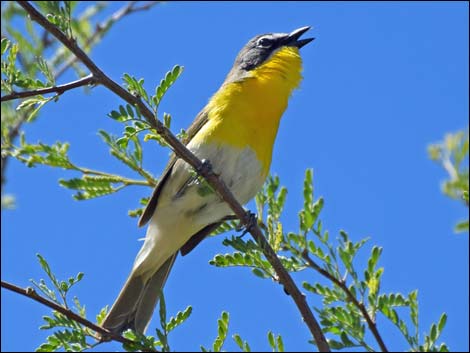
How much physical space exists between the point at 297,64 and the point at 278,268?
8.50ft

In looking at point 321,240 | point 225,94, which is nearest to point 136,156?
point 225,94

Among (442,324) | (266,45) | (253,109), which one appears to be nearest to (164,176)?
(253,109)

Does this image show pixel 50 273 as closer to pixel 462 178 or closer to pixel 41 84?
pixel 41 84

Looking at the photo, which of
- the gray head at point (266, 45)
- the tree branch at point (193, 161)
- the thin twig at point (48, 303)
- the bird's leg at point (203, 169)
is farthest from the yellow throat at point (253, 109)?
the thin twig at point (48, 303)

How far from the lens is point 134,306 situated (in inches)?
184

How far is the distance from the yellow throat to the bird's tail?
98cm

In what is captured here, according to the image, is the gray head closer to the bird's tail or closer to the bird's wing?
the bird's wing

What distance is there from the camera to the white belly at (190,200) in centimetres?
466

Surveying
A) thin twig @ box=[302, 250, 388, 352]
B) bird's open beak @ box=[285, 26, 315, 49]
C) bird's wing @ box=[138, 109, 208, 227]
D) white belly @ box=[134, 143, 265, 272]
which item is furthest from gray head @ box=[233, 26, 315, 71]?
thin twig @ box=[302, 250, 388, 352]

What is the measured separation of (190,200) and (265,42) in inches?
61.3

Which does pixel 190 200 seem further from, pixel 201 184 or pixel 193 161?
pixel 193 161

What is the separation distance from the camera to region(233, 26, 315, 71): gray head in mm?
5590

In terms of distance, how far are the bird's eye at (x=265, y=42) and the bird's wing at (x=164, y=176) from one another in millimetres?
1060

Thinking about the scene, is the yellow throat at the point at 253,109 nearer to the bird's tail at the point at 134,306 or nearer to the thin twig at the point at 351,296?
the bird's tail at the point at 134,306
